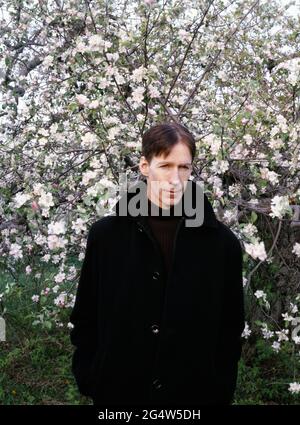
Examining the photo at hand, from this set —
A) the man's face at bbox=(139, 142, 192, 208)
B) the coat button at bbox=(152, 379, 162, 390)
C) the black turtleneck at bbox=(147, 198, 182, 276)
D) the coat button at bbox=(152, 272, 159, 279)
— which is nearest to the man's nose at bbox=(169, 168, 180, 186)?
the man's face at bbox=(139, 142, 192, 208)

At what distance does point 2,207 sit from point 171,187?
2.18 metres

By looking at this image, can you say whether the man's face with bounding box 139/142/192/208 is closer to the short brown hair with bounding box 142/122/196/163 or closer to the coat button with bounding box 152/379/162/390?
the short brown hair with bounding box 142/122/196/163

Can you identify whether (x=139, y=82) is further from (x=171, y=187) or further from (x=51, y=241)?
(x=171, y=187)

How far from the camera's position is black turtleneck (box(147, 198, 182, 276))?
69.1 inches

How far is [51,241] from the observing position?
2707 mm

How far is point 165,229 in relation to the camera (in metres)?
1.77

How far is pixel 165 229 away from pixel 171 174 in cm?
20

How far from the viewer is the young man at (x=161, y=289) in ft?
5.59

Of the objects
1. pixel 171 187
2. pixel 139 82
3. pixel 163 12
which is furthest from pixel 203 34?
pixel 171 187

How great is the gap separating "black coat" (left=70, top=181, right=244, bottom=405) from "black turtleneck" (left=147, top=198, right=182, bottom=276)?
25 mm

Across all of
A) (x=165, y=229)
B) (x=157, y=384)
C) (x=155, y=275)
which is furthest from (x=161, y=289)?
(x=157, y=384)

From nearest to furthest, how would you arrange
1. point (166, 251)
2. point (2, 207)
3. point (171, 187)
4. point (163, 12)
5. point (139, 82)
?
point (171, 187), point (166, 251), point (139, 82), point (163, 12), point (2, 207)
